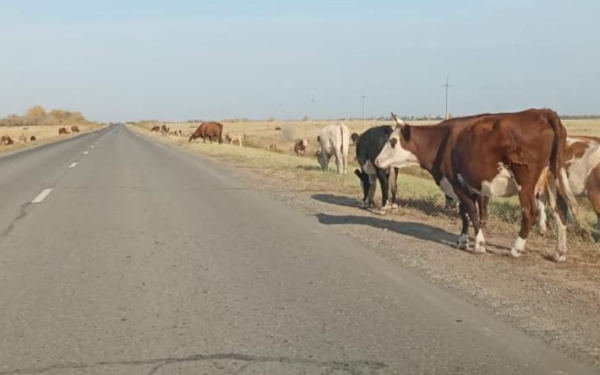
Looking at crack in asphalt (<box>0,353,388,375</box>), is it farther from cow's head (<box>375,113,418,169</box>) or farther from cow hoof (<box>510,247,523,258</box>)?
cow's head (<box>375,113,418,169</box>)

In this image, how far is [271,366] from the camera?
4980 millimetres

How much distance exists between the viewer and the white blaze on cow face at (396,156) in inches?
425

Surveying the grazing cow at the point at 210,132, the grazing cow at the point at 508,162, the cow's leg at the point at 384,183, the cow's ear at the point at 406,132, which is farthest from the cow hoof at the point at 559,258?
the grazing cow at the point at 210,132

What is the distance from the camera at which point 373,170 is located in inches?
564

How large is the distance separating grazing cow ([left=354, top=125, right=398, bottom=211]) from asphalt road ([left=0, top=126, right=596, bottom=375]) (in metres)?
2.14

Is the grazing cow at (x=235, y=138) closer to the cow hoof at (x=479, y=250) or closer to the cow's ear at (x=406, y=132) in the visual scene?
the cow's ear at (x=406, y=132)

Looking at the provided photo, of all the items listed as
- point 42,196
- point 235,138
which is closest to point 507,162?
point 42,196

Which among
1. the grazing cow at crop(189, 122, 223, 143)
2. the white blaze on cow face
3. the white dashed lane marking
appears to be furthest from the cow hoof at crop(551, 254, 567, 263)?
the grazing cow at crop(189, 122, 223, 143)

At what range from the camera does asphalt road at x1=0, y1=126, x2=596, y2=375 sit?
16.6 ft

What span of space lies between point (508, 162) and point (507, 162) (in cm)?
2

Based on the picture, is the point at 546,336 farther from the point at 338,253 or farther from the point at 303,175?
the point at 303,175

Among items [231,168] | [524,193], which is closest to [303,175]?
[231,168]

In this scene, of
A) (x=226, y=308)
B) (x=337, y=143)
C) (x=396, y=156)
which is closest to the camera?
(x=226, y=308)

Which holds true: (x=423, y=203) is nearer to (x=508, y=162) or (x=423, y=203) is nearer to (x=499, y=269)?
(x=508, y=162)
